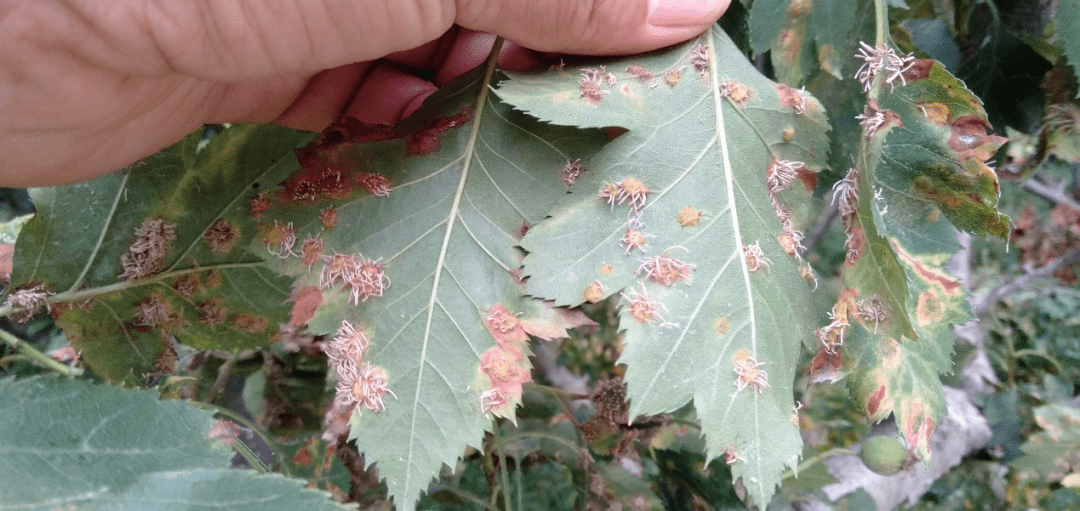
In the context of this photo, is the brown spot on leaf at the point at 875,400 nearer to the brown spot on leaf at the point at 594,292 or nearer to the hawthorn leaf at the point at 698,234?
the hawthorn leaf at the point at 698,234

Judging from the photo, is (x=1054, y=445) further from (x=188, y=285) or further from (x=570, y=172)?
(x=188, y=285)

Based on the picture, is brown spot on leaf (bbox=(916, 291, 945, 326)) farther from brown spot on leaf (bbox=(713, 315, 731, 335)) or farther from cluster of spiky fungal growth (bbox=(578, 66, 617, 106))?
cluster of spiky fungal growth (bbox=(578, 66, 617, 106))

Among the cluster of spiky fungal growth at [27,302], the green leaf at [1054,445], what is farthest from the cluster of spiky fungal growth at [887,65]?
the green leaf at [1054,445]

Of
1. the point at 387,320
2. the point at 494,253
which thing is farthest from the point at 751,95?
the point at 387,320

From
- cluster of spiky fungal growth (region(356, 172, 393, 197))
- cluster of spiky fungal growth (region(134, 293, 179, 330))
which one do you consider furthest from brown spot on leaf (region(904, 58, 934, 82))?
cluster of spiky fungal growth (region(134, 293, 179, 330))

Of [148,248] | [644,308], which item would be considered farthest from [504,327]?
[148,248]

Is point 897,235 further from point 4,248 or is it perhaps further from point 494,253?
point 4,248
